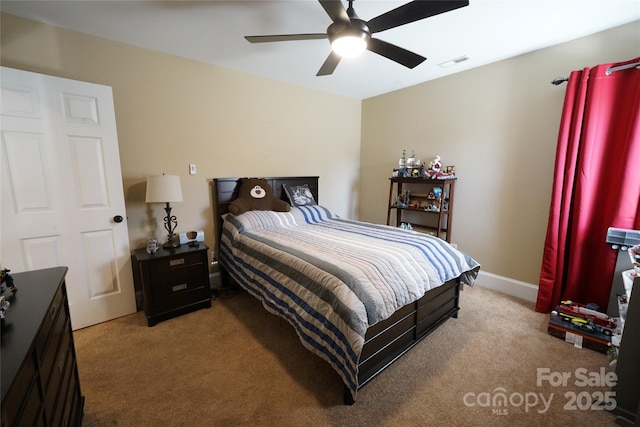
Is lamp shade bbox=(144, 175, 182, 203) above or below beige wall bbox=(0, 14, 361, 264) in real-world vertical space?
below

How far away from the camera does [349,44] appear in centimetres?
174

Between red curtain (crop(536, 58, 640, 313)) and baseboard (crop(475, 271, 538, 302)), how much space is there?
265 mm

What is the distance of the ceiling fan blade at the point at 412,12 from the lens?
1.40 metres

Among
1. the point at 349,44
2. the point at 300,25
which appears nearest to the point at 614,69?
the point at 349,44

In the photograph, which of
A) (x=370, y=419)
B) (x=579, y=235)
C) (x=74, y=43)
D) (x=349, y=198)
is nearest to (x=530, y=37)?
(x=579, y=235)

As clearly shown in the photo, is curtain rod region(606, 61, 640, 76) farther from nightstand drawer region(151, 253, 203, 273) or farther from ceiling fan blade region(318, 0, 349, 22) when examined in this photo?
nightstand drawer region(151, 253, 203, 273)

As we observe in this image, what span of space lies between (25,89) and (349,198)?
3.73 metres

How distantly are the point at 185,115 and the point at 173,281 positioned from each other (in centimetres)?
171

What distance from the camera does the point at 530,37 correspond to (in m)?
2.31

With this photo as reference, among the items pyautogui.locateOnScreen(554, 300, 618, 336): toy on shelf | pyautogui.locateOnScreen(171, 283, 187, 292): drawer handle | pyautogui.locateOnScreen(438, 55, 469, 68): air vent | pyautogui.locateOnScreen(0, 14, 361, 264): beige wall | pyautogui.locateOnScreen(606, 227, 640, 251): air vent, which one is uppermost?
pyautogui.locateOnScreen(438, 55, 469, 68): air vent

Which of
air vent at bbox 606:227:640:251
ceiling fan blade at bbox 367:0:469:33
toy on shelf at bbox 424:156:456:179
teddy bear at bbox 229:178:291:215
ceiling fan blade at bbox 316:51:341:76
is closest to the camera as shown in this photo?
ceiling fan blade at bbox 367:0:469:33

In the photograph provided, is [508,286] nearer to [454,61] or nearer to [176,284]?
[454,61]

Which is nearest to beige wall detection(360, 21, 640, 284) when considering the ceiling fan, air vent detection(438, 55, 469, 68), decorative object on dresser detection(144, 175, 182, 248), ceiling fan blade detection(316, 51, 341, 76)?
air vent detection(438, 55, 469, 68)

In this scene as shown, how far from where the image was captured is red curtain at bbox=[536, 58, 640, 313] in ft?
6.67
